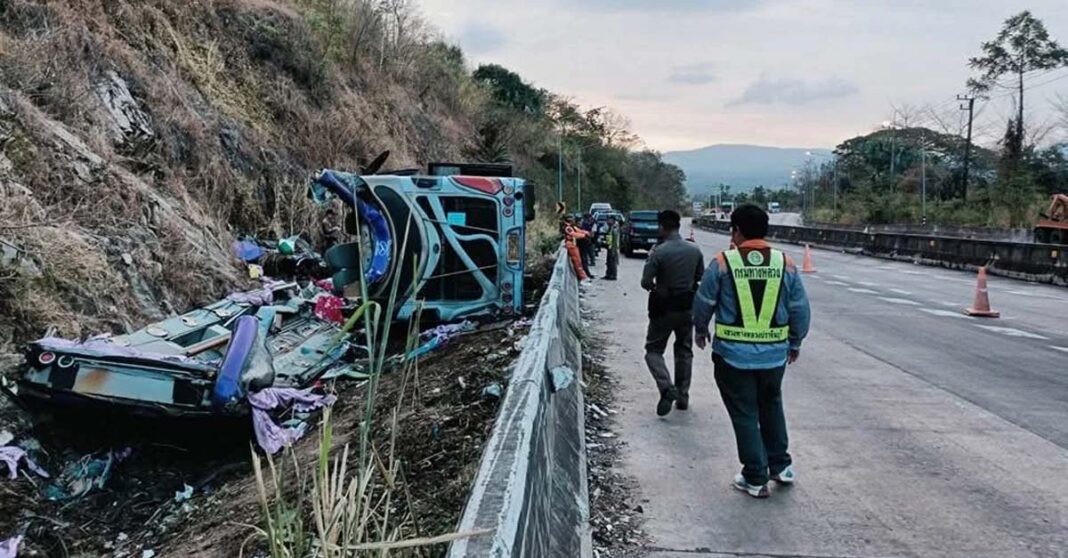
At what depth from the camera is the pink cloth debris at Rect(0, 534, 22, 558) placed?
495 cm

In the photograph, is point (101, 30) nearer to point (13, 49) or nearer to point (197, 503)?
point (13, 49)

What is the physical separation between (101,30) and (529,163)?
42.8 meters

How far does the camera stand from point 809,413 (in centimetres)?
750

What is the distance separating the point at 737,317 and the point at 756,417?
0.66 m

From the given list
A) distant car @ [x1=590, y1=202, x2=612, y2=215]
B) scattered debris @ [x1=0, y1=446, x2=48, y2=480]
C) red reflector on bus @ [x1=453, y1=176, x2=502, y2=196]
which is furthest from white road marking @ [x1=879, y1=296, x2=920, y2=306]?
distant car @ [x1=590, y1=202, x2=612, y2=215]

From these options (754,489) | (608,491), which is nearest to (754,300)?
(754,489)

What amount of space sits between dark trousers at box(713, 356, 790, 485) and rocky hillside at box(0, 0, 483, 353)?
5.70m

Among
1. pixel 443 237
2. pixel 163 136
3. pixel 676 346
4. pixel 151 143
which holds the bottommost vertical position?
pixel 676 346

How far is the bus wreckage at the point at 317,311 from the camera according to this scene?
20.2 ft

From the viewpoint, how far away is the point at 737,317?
17.5ft

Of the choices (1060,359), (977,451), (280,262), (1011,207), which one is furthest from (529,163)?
(977,451)

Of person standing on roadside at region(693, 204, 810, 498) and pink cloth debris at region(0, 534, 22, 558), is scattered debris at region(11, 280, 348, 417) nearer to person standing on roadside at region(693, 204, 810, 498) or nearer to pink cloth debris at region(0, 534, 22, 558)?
pink cloth debris at region(0, 534, 22, 558)

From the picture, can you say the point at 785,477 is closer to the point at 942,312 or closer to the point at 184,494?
the point at 184,494

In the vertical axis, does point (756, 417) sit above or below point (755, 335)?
below
